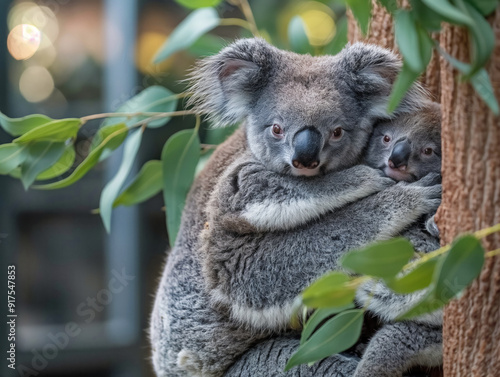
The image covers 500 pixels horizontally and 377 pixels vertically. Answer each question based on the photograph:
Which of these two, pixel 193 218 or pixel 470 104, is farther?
pixel 193 218

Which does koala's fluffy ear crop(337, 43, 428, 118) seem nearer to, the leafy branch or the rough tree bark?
the rough tree bark

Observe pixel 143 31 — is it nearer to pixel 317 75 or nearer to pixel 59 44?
pixel 59 44

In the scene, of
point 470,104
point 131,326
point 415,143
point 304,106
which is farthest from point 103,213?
point 131,326

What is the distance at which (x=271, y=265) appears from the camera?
79.8 inches

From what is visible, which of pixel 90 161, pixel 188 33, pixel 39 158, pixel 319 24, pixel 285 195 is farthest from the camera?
pixel 319 24

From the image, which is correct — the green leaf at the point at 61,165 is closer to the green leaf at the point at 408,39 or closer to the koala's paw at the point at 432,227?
the koala's paw at the point at 432,227

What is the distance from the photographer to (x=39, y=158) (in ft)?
7.11

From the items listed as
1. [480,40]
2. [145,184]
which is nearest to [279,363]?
[145,184]

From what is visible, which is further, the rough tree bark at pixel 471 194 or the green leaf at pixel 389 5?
the green leaf at pixel 389 5

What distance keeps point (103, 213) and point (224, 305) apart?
60 cm

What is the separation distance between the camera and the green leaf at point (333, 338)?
4.60 feet

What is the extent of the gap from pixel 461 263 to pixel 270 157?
98 cm

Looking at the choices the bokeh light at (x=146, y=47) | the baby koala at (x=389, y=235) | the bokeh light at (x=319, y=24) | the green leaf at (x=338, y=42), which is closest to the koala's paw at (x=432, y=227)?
the baby koala at (x=389, y=235)

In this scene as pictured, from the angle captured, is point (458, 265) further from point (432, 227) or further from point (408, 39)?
point (432, 227)
